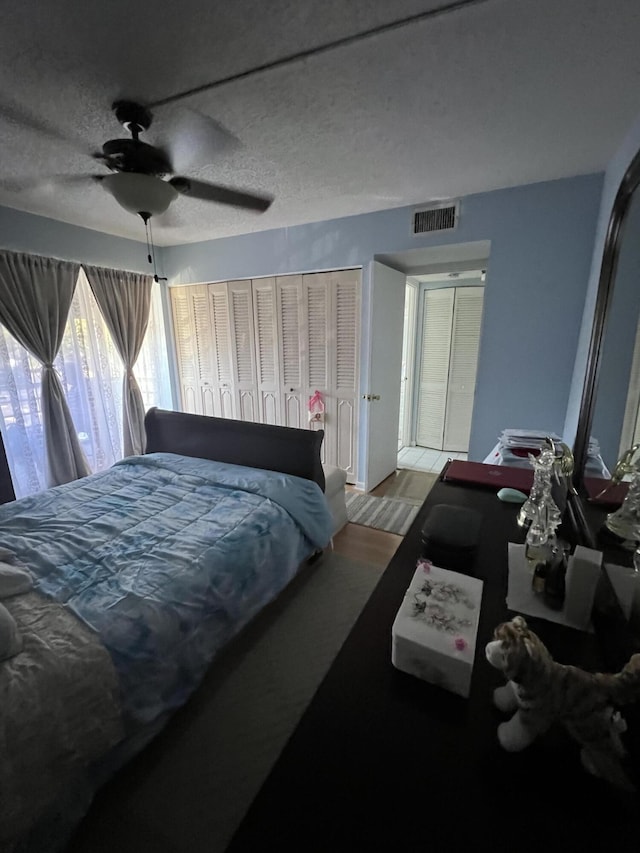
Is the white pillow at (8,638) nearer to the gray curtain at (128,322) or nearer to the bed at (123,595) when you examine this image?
the bed at (123,595)

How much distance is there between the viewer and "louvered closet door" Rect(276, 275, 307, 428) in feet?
10.9

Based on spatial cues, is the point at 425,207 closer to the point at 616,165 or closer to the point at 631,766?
the point at 616,165

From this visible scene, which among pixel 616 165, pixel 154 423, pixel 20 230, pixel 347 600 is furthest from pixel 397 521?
pixel 20 230

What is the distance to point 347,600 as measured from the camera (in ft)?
6.49

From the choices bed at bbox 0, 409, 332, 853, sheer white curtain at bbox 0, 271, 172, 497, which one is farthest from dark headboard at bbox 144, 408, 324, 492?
sheer white curtain at bbox 0, 271, 172, 497

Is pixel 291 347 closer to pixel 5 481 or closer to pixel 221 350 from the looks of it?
pixel 221 350

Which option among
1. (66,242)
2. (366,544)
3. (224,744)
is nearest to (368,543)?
(366,544)

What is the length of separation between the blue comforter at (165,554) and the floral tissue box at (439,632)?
0.91 m

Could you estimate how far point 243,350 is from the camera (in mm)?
3689

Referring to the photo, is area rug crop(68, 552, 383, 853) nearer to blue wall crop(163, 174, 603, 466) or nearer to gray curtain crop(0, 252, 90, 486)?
blue wall crop(163, 174, 603, 466)

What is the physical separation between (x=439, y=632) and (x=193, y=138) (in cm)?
223

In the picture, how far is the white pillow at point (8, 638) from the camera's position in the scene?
97 cm

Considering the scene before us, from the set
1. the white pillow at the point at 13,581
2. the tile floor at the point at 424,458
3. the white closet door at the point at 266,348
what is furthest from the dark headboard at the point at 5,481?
the tile floor at the point at 424,458

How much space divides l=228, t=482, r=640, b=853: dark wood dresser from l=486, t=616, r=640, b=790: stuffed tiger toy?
1.4 inches
